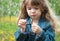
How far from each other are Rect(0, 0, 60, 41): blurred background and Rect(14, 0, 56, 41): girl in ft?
2.75

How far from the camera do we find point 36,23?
1.53 metres

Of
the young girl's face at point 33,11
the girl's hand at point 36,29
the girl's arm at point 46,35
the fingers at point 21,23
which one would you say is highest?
the young girl's face at point 33,11

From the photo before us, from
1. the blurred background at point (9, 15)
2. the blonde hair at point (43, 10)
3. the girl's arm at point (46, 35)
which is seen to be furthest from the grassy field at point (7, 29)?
the girl's arm at point (46, 35)

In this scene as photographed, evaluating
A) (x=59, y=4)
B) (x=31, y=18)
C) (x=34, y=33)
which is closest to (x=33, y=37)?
(x=34, y=33)

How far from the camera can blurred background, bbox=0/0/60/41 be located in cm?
241

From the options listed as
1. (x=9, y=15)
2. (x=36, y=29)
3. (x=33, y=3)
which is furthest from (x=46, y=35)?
(x=9, y=15)

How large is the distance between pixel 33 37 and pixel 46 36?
8 cm

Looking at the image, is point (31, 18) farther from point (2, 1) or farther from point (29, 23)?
point (2, 1)

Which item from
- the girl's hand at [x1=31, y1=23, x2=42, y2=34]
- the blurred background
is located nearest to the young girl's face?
the girl's hand at [x1=31, y1=23, x2=42, y2=34]

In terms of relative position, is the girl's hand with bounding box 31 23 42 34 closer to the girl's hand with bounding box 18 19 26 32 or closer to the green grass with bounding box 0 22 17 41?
the girl's hand with bounding box 18 19 26 32

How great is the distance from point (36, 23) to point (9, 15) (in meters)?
0.94

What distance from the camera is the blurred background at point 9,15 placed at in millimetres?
2412

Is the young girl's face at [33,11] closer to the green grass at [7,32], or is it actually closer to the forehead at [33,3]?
the forehead at [33,3]

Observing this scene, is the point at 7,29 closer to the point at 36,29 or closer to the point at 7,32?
the point at 7,32
